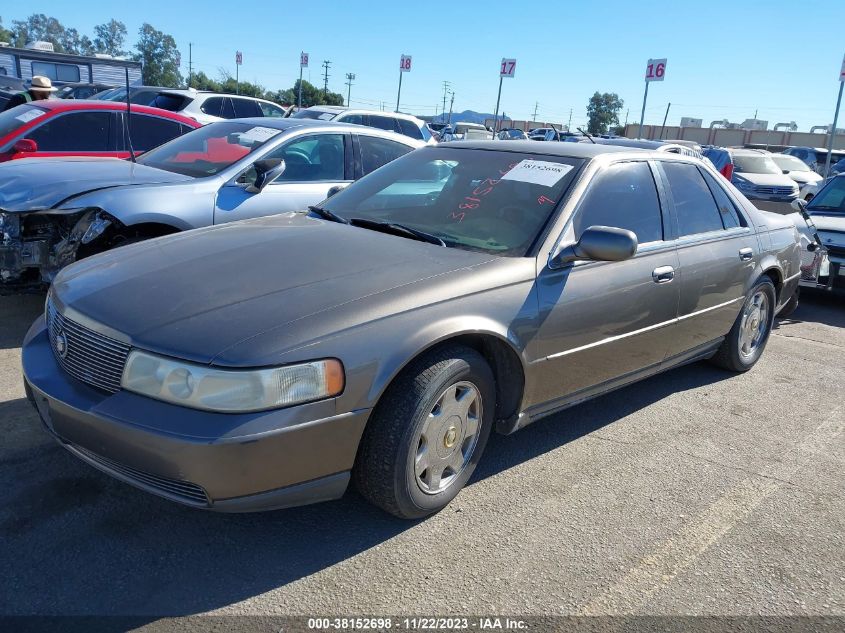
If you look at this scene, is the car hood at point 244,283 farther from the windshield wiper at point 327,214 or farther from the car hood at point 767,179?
the car hood at point 767,179

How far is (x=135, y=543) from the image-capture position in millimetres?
2672

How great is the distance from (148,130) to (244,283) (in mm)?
6337

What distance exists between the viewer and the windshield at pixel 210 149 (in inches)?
228

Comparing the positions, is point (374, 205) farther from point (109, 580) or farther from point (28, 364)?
point (109, 580)

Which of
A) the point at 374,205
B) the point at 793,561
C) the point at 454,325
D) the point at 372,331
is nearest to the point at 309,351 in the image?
the point at 372,331

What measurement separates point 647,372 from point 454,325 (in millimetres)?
1715

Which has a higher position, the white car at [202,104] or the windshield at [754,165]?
the white car at [202,104]

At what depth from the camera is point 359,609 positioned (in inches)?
94.4

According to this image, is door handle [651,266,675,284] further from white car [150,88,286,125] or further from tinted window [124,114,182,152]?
white car [150,88,286,125]

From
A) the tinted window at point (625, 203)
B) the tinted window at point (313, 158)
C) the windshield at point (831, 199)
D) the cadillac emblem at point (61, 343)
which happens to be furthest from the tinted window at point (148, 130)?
the windshield at point (831, 199)

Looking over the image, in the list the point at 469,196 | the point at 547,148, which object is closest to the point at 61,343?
the point at 469,196

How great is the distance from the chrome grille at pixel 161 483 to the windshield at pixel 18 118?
624cm

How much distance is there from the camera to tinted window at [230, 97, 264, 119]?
50.5 feet

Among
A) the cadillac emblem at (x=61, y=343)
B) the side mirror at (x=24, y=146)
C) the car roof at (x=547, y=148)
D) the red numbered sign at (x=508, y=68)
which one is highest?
the red numbered sign at (x=508, y=68)
